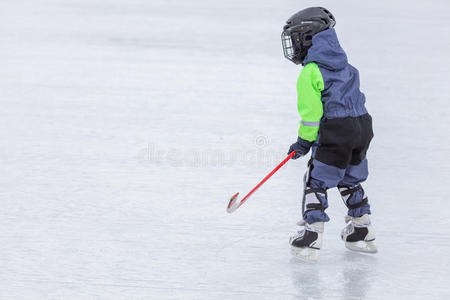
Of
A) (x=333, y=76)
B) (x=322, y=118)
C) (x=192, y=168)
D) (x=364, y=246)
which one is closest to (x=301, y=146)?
(x=322, y=118)

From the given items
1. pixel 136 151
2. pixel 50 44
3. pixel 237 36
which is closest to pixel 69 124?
pixel 136 151

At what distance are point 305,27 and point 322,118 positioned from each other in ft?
1.46

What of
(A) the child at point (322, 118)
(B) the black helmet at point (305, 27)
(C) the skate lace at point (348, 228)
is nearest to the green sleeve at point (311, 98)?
(A) the child at point (322, 118)

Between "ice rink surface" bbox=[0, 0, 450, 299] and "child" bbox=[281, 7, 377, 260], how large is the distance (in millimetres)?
268

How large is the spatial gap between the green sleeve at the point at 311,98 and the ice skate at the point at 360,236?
59 cm

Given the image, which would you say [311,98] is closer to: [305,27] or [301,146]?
[301,146]

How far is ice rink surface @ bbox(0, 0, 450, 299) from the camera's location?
11.1 feet

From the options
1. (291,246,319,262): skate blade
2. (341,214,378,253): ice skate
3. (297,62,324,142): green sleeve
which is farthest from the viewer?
(341,214,378,253): ice skate

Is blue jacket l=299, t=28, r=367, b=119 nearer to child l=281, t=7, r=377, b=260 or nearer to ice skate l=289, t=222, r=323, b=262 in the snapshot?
child l=281, t=7, r=377, b=260

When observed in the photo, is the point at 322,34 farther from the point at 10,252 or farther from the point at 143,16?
the point at 143,16

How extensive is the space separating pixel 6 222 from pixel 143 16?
25.3 feet

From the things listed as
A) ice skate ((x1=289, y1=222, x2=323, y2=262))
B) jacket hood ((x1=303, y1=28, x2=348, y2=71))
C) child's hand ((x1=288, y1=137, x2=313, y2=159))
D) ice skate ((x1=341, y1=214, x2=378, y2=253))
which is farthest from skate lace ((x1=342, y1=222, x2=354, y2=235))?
jacket hood ((x1=303, y1=28, x2=348, y2=71))

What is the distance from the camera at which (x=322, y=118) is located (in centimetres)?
345

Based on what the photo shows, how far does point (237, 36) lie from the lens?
9.67 metres
